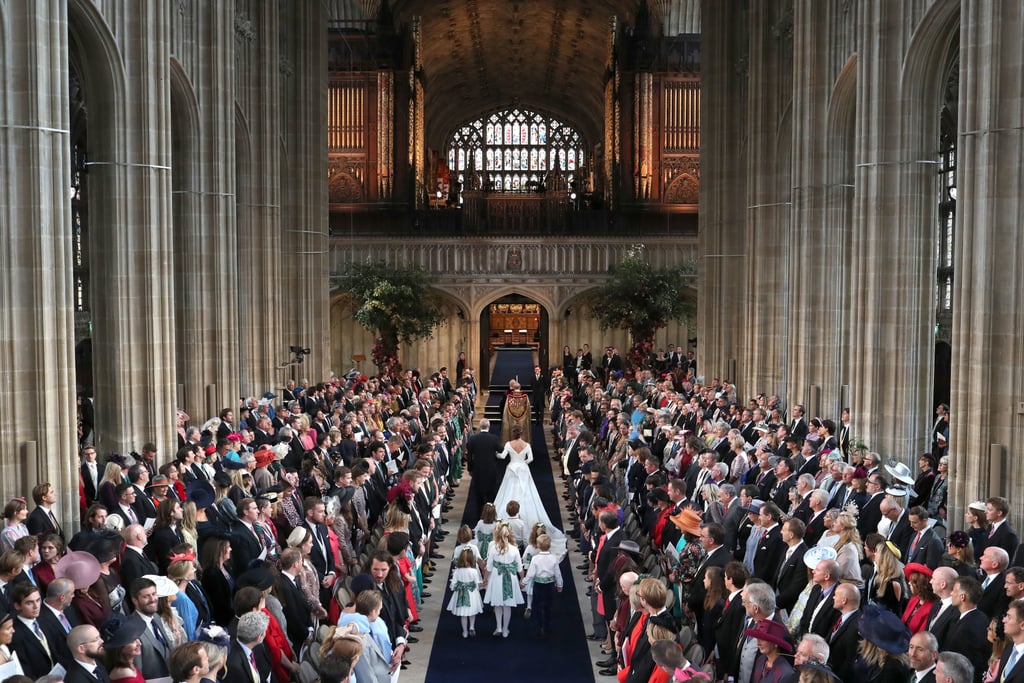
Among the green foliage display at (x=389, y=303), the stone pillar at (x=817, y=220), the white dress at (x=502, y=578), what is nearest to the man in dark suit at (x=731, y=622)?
the white dress at (x=502, y=578)

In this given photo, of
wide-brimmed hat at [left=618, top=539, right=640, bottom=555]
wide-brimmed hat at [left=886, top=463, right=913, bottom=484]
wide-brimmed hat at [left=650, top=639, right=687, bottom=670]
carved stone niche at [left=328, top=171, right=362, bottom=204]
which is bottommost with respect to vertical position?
wide-brimmed hat at [left=618, top=539, right=640, bottom=555]

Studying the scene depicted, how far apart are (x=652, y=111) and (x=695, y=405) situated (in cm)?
2001

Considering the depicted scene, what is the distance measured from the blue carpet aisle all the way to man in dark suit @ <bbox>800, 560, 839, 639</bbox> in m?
2.72

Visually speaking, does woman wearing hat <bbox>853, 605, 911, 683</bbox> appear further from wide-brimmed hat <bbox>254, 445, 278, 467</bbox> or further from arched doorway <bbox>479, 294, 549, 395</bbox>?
arched doorway <bbox>479, 294, 549, 395</bbox>

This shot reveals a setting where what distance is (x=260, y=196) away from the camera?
909 inches

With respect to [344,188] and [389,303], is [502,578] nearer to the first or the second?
[389,303]

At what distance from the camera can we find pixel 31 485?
11234mm

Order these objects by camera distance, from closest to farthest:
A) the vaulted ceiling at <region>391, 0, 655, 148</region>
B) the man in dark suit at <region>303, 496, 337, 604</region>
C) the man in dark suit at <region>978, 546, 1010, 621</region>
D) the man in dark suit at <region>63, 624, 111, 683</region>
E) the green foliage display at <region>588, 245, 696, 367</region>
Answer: the man in dark suit at <region>63, 624, 111, 683</region> → the man in dark suit at <region>978, 546, 1010, 621</region> → the man in dark suit at <region>303, 496, 337, 604</region> → the green foliage display at <region>588, 245, 696, 367</region> → the vaulted ceiling at <region>391, 0, 655, 148</region>

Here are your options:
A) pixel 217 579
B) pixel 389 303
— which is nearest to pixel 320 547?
pixel 217 579

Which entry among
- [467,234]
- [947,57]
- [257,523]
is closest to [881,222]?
[947,57]

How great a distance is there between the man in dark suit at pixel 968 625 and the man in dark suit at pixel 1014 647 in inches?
21.1

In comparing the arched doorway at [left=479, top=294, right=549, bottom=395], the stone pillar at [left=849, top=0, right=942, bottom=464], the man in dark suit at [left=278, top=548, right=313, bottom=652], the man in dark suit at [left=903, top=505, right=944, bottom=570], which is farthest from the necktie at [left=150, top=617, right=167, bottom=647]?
the arched doorway at [left=479, top=294, right=549, bottom=395]

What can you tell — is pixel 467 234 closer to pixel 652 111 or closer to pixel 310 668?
pixel 652 111

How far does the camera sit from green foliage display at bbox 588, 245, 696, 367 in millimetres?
29906
